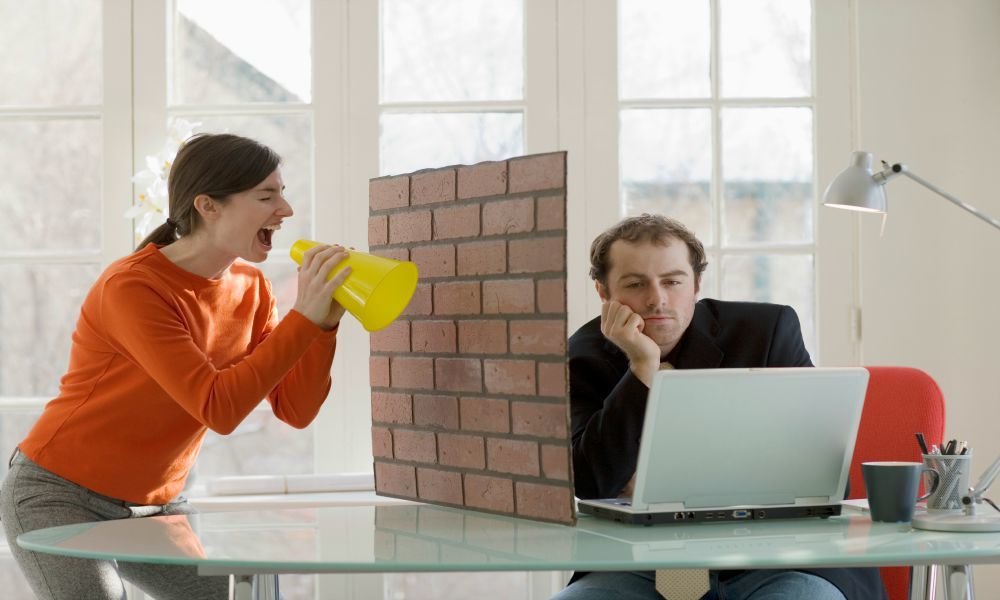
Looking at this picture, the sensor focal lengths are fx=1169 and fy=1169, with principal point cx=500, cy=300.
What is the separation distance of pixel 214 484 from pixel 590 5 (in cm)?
168

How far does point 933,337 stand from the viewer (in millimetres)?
3281

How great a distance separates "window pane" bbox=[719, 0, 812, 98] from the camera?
3.34 meters

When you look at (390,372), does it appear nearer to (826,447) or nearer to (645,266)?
(645,266)

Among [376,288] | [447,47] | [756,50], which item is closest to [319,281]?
[376,288]

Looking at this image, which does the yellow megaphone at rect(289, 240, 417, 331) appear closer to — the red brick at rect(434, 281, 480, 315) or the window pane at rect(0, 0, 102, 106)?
the red brick at rect(434, 281, 480, 315)

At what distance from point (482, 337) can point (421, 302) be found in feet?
0.57

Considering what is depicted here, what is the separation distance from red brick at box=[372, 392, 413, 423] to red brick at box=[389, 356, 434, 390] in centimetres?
2

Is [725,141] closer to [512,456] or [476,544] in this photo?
[512,456]

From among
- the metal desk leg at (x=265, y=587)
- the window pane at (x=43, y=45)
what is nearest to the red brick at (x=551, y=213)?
the metal desk leg at (x=265, y=587)

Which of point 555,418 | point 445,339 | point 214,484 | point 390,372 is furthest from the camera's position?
point 214,484

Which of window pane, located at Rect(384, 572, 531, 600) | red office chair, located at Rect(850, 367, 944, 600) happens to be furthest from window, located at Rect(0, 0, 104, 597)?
red office chair, located at Rect(850, 367, 944, 600)

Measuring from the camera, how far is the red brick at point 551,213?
1.61 m

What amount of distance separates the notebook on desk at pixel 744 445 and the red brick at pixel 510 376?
18 centimetres

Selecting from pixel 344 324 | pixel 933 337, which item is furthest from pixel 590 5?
pixel 933 337
